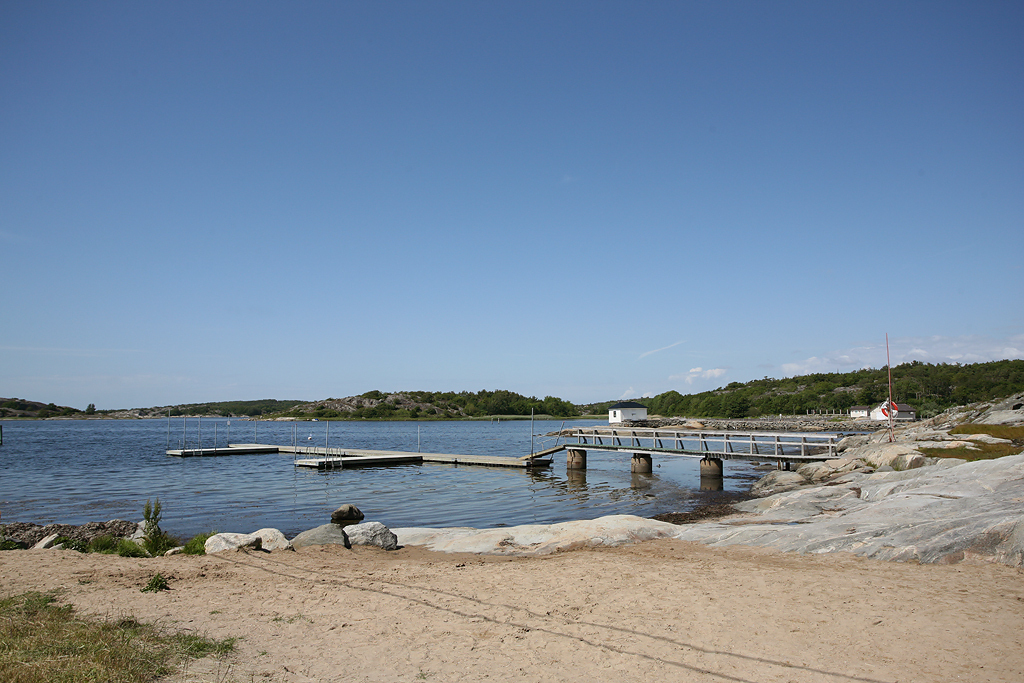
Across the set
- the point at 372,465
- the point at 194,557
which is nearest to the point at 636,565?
the point at 194,557

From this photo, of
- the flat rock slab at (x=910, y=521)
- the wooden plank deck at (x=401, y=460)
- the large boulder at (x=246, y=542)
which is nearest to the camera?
the flat rock slab at (x=910, y=521)

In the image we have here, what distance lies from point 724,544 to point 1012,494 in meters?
5.94

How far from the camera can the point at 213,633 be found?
777 cm

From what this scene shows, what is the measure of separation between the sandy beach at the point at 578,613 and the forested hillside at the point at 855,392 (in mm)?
77052

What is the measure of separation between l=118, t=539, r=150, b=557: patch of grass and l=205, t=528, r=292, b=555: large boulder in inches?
55.6

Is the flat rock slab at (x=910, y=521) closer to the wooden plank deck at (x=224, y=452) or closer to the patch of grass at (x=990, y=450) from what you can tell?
the patch of grass at (x=990, y=450)

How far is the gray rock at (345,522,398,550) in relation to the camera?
14.8 m

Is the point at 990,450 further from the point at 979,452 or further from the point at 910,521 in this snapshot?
the point at 910,521

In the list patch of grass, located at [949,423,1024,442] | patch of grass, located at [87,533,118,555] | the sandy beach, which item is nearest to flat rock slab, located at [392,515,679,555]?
the sandy beach

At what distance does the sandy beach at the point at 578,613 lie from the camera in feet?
22.0

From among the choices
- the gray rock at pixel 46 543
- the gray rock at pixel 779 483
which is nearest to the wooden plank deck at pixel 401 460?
the gray rock at pixel 779 483

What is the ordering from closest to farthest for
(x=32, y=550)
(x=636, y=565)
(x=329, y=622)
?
(x=329, y=622) → (x=636, y=565) → (x=32, y=550)

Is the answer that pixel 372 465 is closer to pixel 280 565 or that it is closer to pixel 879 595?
pixel 280 565

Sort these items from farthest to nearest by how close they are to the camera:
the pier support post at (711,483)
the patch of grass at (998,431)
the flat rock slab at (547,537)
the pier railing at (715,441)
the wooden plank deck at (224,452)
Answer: the wooden plank deck at (224,452) < the pier railing at (715,441) < the pier support post at (711,483) < the patch of grass at (998,431) < the flat rock slab at (547,537)
